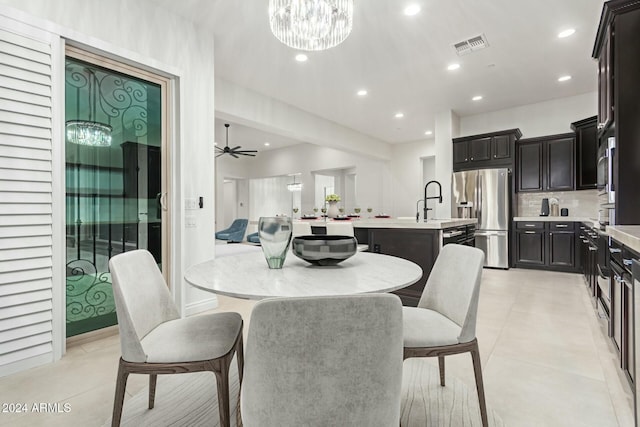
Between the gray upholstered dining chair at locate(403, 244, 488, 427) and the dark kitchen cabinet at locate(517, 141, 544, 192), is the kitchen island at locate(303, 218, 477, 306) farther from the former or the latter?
the dark kitchen cabinet at locate(517, 141, 544, 192)

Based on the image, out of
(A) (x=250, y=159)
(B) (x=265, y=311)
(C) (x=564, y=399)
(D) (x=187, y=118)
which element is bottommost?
(C) (x=564, y=399)

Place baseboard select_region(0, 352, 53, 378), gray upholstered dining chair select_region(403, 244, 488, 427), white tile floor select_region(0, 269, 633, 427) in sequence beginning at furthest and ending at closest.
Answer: baseboard select_region(0, 352, 53, 378), white tile floor select_region(0, 269, 633, 427), gray upholstered dining chair select_region(403, 244, 488, 427)

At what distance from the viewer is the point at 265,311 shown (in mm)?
682

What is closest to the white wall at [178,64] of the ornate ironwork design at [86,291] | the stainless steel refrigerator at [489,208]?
the ornate ironwork design at [86,291]

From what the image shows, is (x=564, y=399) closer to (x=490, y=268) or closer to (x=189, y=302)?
(x=189, y=302)

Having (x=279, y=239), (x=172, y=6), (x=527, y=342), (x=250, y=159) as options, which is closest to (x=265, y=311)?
(x=279, y=239)

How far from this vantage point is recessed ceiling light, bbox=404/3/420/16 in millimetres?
2857

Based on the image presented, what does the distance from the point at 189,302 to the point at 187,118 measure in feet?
5.67

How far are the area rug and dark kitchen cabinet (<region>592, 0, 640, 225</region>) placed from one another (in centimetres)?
177

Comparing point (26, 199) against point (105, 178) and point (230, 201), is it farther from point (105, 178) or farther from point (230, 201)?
point (230, 201)

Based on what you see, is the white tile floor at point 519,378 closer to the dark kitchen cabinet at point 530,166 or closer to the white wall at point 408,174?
the dark kitchen cabinet at point 530,166

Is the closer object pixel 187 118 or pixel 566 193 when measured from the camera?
pixel 187 118

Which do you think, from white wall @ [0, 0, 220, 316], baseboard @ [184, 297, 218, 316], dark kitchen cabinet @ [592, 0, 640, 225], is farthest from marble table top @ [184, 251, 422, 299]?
dark kitchen cabinet @ [592, 0, 640, 225]

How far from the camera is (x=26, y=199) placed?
79.1 inches
